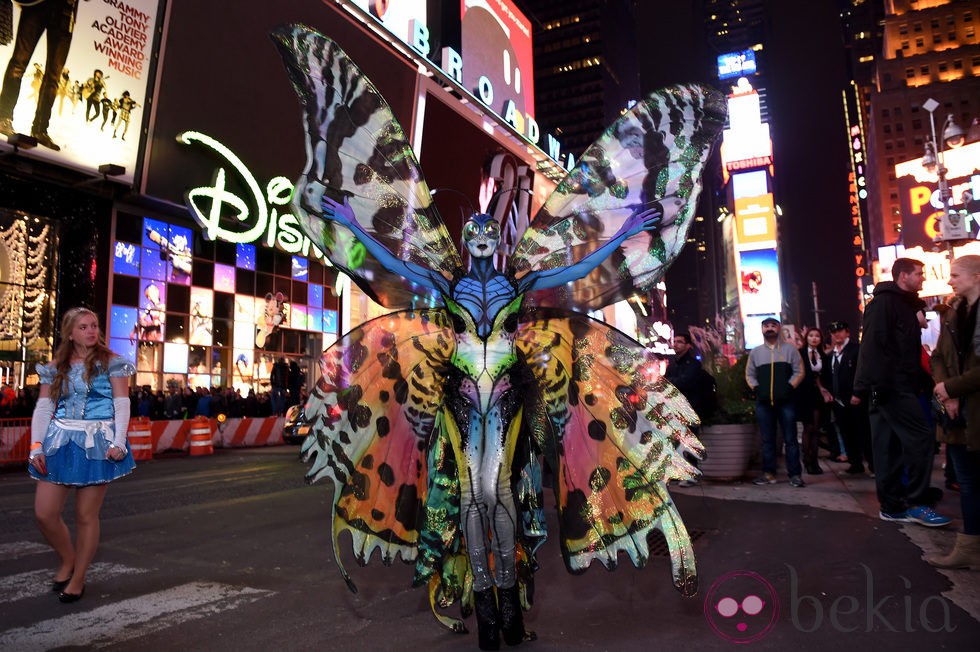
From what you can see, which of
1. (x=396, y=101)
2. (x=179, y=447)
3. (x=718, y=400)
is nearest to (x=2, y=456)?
(x=179, y=447)

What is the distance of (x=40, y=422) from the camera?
4.47 metres

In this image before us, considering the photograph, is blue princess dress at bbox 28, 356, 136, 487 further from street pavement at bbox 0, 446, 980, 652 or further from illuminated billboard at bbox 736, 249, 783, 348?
illuminated billboard at bbox 736, 249, 783, 348

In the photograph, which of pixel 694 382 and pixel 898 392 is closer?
pixel 898 392

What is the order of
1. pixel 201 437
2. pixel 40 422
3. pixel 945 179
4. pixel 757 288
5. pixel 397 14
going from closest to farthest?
1. pixel 40 422
2. pixel 201 437
3. pixel 945 179
4. pixel 397 14
5. pixel 757 288

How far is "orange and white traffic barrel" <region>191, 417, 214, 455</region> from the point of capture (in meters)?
16.3

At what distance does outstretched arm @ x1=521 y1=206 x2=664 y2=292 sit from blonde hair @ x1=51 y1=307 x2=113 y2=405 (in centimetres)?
302

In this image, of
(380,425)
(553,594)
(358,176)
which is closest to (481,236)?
(358,176)

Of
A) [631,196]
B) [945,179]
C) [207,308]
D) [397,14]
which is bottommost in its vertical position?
[631,196]

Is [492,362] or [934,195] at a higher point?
[934,195]

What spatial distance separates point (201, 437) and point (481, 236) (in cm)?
1500

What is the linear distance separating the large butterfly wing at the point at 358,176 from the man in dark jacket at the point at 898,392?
4114 mm

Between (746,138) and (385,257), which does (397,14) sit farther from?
(746,138)

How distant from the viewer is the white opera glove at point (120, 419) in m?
4.58

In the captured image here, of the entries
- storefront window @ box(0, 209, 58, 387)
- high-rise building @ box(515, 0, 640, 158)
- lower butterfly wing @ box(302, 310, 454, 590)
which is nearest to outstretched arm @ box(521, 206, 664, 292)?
lower butterfly wing @ box(302, 310, 454, 590)
